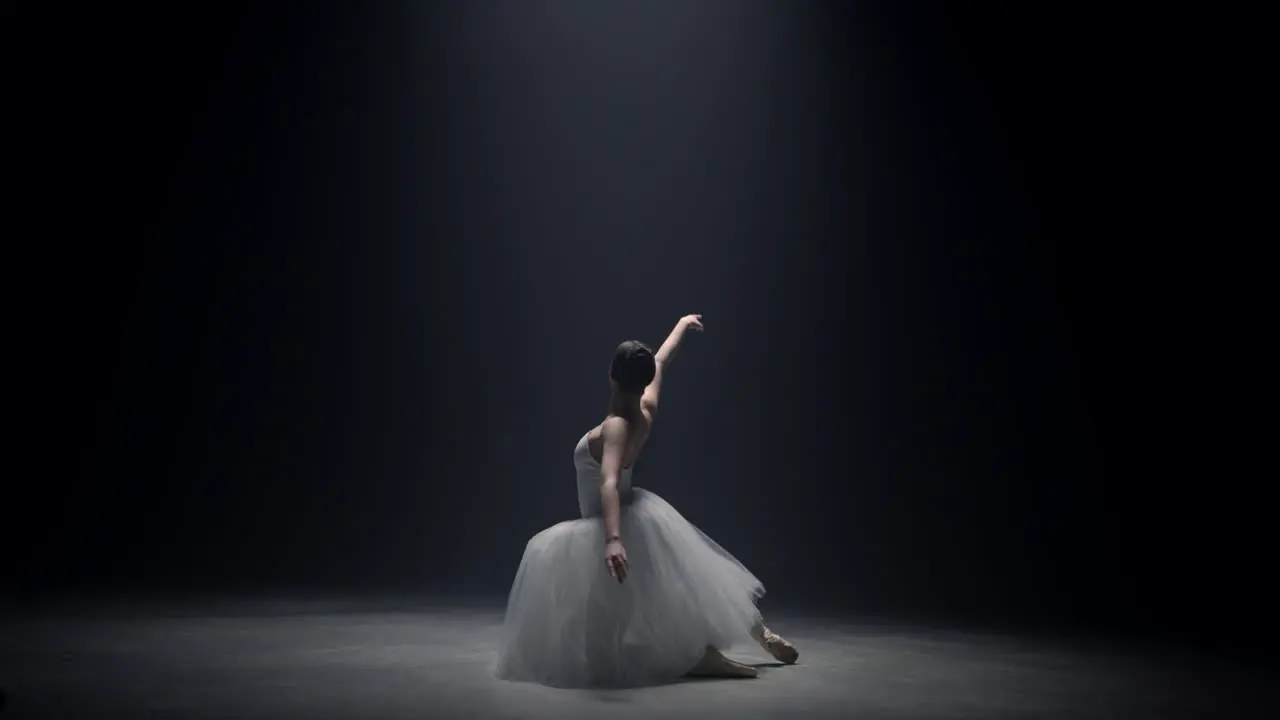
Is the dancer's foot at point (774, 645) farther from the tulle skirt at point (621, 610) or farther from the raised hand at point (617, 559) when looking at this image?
the raised hand at point (617, 559)

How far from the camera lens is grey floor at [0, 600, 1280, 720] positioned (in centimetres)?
297

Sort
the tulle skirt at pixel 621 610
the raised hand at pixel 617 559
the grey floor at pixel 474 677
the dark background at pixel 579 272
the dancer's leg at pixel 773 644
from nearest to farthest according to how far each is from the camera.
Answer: the grey floor at pixel 474 677 < the raised hand at pixel 617 559 < the tulle skirt at pixel 621 610 < the dancer's leg at pixel 773 644 < the dark background at pixel 579 272

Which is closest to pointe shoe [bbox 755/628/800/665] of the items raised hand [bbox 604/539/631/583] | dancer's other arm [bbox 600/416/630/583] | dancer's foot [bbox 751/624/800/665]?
dancer's foot [bbox 751/624/800/665]

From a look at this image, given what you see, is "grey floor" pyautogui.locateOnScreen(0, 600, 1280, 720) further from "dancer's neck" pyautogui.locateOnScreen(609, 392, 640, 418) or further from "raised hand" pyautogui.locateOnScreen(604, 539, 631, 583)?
"dancer's neck" pyautogui.locateOnScreen(609, 392, 640, 418)

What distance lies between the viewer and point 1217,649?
4.18 metres

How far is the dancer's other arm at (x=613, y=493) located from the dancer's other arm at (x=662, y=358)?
0.22 metres

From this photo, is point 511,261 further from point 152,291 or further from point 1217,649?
point 1217,649

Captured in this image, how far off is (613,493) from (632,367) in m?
0.38

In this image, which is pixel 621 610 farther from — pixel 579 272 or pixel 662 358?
pixel 579 272

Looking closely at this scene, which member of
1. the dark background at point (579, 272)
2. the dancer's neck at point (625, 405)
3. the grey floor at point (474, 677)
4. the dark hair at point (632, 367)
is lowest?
the grey floor at point (474, 677)

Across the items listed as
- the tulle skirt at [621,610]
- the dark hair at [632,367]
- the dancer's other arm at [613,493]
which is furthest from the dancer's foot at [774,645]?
the dark hair at [632,367]

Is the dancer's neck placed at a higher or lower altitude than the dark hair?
lower

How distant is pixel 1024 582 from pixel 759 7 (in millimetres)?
3406

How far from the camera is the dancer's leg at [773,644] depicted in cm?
358
